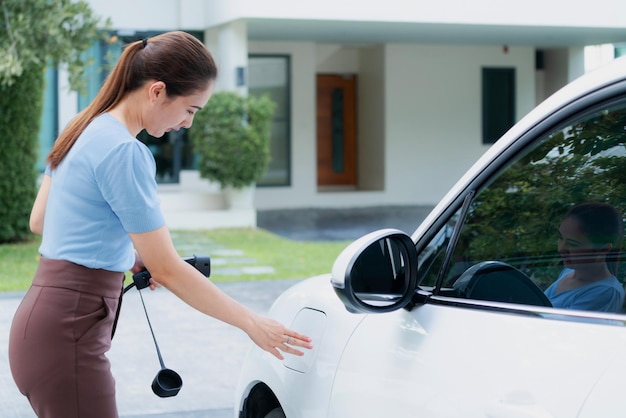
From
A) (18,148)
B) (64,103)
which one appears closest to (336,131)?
(64,103)

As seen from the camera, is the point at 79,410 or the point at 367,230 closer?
the point at 79,410

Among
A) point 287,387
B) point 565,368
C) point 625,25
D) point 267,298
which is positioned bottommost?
point 267,298

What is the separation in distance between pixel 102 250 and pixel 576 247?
1.20 m

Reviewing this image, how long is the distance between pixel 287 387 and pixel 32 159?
10.6 metres

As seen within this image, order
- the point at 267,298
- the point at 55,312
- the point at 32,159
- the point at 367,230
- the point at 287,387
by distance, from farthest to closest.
A: the point at 367,230, the point at 32,159, the point at 267,298, the point at 287,387, the point at 55,312

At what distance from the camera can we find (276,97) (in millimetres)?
18844

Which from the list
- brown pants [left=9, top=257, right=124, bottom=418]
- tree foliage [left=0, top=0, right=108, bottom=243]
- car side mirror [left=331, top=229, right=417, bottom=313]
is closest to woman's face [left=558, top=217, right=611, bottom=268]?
car side mirror [left=331, top=229, right=417, bottom=313]

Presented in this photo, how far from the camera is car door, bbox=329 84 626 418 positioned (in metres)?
1.98

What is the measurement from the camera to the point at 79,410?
2.59 meters

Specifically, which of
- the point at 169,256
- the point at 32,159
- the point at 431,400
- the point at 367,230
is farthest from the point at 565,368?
the point at 367,230

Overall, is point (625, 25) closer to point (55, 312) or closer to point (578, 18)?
point (578, 18)

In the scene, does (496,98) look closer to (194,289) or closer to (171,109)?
(171,109)

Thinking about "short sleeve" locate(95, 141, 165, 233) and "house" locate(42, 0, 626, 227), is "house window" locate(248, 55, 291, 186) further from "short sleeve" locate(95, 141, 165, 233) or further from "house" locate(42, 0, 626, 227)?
"short sleeve" locate(95, 141, 165, 233)

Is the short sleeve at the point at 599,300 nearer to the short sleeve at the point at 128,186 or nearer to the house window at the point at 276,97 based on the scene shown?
the short sleeve at the point at 128,186
